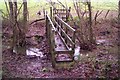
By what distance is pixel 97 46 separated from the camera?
376 inches

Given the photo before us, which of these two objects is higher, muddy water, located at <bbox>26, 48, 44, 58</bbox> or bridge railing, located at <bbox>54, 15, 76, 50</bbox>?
bridge railing, located at <bbox>54, 15, 76, 50</bbox>

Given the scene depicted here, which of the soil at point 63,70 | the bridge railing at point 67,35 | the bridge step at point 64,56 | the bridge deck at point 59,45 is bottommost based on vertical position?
the soil at point 63,70

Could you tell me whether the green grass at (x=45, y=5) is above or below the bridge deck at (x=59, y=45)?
above

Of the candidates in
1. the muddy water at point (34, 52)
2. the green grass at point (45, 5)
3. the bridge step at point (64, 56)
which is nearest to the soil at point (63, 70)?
the muddy water at point (34, 52)

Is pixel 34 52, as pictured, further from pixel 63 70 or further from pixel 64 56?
pixel 63 70

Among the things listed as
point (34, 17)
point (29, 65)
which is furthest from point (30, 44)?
point (34, 17)

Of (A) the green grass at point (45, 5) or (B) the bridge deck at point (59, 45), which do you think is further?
(A) the green grass at point (45, 5)

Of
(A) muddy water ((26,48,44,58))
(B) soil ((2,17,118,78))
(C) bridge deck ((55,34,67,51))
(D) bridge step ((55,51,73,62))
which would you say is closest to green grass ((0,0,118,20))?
(B) soil ((2,17,118,78))

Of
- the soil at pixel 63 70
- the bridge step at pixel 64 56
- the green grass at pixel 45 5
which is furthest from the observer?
the green grass at pixel 45 5

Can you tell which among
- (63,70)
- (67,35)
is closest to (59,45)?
(67,35)

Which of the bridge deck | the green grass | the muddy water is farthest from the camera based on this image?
the green grass

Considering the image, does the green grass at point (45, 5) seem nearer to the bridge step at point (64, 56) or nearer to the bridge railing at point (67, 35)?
the bridge railing at point (67, 35)

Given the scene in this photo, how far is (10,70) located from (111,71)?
261cm

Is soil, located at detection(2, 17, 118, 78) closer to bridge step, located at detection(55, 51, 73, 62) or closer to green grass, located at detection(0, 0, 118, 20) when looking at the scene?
bridge step, located at detection(55, 51, 73, 62)
